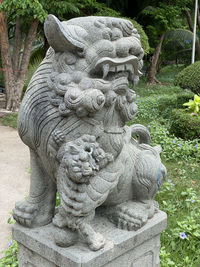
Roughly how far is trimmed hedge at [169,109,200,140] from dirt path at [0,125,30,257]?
2.73 m

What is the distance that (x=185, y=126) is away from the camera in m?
5.76

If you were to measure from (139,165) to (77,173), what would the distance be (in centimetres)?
53

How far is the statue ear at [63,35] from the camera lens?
5.06ft

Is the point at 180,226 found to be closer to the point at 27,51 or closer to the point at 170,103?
the point at 170,103

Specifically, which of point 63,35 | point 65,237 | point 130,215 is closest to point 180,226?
point 130,215

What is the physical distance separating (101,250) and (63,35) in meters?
1.12

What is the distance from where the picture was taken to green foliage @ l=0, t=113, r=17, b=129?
7.30 metres

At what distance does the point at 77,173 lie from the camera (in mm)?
1560

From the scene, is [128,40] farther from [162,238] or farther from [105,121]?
[162,238]

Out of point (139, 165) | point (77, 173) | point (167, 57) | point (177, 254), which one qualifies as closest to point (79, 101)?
point (77, 173)

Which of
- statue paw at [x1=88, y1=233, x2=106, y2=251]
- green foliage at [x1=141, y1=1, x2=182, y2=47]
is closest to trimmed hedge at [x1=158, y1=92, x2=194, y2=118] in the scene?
green foliage at [x1=141, y1=1, x2=182, y2=47]

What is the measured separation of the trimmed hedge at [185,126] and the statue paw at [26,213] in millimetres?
4289

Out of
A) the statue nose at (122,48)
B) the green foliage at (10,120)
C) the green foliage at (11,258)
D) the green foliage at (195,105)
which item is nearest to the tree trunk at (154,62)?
the green foliage at (10,120)

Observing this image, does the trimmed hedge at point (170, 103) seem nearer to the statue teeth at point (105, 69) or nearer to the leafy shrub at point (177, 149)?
the leafy shrub at point (177, 149)
